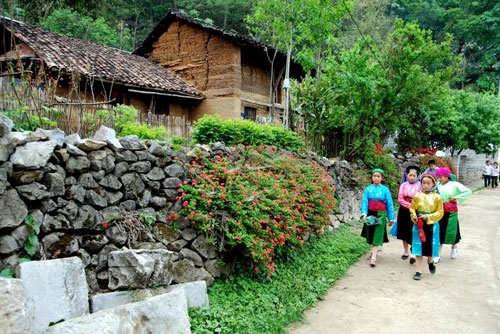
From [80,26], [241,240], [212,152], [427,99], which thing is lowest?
[241,240]

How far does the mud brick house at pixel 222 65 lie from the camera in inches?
637

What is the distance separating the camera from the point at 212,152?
18.3 feet

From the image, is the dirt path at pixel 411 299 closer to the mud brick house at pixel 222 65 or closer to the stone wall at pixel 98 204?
the stone wall at pixel 98 204

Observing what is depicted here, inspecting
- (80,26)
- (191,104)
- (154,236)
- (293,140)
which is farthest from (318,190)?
(80,26)

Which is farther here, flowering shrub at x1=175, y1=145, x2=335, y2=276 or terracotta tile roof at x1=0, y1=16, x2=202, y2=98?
terracotta tile roof at x1=0, y1=16, x2=202, y2=98

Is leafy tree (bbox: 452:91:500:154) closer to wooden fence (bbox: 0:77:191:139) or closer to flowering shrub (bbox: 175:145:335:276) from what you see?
flowering shrub (bbox: 175:145:335:276)

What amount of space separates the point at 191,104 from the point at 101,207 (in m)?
13.6

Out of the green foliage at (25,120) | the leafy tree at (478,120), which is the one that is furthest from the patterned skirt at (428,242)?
the leafy tree at (478,120)

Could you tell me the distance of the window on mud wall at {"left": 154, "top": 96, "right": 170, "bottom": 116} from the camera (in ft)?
51.9

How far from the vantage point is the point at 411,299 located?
4887 mm

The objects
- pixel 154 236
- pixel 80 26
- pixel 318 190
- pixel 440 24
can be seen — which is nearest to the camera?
pixel 154 236

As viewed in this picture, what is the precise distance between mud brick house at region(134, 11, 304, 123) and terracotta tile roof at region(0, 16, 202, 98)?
34.5 inches

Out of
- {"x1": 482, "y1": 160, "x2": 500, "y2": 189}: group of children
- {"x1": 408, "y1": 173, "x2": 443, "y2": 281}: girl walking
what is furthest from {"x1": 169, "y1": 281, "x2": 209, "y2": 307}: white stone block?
{"x1": 482, "y1": 160, "x2": 500, "y2": 189}: group of children

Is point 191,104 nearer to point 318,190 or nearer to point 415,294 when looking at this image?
point 318,190
